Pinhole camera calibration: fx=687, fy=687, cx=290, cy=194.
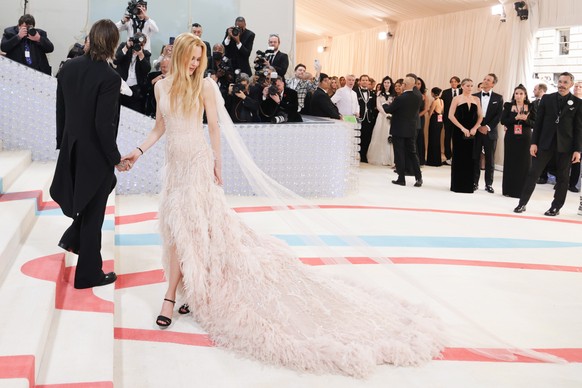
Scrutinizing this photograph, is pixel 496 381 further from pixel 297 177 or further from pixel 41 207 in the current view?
pixel 297 177

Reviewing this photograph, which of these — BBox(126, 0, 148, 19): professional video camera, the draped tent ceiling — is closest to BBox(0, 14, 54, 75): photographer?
BBox(126, 0, 148, 19): professional video camera

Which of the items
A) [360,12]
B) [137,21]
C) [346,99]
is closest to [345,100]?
Answer: [346,99]

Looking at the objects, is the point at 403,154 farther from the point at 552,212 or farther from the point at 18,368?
the point at 18,368

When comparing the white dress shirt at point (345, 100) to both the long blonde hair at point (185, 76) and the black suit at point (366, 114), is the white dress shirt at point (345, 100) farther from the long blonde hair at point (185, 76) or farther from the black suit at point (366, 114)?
the long blonde hair at point (185, 76)

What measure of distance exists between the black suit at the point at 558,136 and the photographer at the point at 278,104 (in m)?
2.79

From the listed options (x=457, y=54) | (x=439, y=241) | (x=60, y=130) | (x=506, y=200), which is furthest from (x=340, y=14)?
(x=60, y=130)

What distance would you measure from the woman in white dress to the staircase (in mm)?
7748

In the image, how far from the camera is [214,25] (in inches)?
440

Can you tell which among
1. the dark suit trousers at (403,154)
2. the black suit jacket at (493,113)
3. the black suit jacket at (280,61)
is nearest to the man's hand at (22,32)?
the black suit jacket at (280,61)

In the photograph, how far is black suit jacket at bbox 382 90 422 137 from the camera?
9.45 metres

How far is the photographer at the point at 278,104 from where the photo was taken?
8.17m

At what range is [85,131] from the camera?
368 centimetres

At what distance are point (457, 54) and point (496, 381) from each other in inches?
429

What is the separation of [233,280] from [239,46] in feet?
21.7
